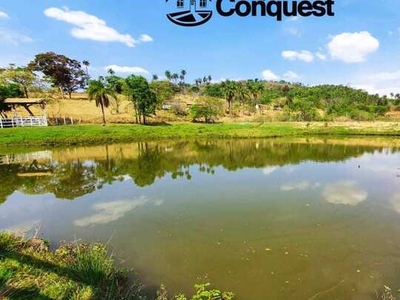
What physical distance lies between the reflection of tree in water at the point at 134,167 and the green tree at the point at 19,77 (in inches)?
1262

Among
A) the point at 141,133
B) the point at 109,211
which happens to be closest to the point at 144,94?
the point at 141,133

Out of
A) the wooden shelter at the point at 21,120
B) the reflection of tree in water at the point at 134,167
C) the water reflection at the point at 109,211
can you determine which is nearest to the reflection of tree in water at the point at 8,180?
the reflection of tree in water at the point at 134,167

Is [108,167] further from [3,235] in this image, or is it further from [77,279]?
[77,279]

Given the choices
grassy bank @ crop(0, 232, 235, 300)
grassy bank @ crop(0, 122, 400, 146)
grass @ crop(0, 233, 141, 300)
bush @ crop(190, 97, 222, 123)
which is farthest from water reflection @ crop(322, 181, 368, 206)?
bush @ crop(190, 97, 222, 123)

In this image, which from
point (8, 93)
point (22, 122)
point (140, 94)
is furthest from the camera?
point (140, 94)

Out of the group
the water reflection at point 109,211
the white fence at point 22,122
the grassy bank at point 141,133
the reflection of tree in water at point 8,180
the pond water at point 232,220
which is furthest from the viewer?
the white fence at point 22,122

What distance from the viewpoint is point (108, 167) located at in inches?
848

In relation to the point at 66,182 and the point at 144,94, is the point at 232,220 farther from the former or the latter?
the point at 144,94

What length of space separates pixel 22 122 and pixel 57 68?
3589 cm

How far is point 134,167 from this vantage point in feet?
71.0

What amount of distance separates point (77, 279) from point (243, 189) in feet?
34.6

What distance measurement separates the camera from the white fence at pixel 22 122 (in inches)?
1488

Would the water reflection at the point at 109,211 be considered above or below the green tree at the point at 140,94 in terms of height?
below

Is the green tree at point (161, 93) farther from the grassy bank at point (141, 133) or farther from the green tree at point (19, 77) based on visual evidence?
the green tree at point (19, 77)
